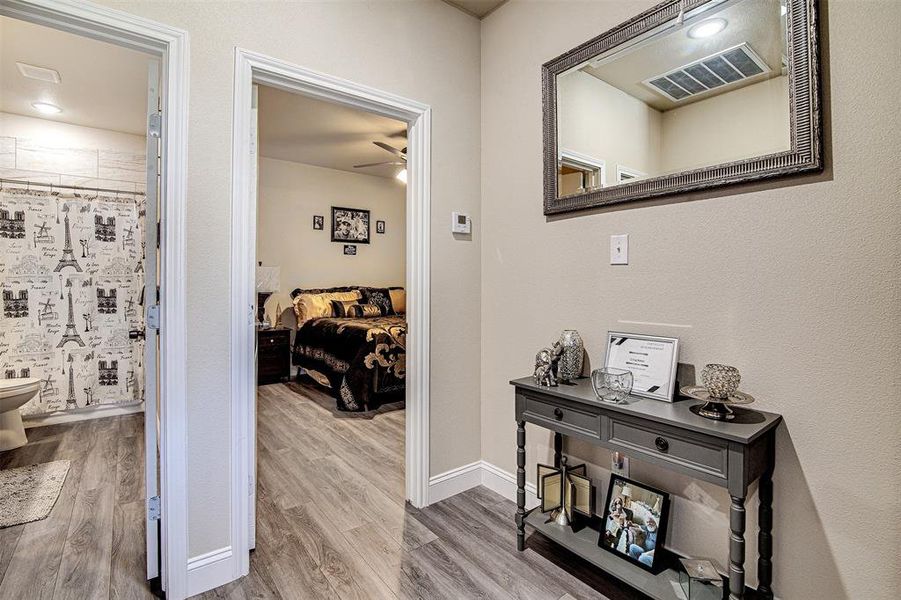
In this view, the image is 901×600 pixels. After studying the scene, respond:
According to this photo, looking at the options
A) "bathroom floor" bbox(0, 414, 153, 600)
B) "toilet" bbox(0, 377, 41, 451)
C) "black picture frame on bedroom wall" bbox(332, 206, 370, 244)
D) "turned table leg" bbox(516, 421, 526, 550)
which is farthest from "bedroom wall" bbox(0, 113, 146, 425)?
"turned table leg" bbox(516, 421, 526, 550)

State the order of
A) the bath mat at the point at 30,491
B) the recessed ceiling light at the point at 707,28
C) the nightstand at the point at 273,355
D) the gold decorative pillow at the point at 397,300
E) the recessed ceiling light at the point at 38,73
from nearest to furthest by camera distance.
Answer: the recessed ceiling light at the point at 707,28
the bath mat at the point at 30,491
the recessed ceiling light at the point at 38,73
the nightstand at the point at 273,355
the gold decorative pillow at the point at 397,300

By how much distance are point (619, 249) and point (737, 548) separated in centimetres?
113

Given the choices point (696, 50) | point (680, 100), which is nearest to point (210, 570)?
point (680, 100)

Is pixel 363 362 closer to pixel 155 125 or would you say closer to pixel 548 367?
pixel 548 367

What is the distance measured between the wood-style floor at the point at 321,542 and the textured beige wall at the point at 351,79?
11.8 inches

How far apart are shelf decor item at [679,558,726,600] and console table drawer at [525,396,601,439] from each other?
0.54 m

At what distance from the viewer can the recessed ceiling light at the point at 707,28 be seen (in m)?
1.57

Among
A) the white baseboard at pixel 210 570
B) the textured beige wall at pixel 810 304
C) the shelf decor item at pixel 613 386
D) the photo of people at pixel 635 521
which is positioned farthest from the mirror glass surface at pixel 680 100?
the white baseboard at pixel 210 570

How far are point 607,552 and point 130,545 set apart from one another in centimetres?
208

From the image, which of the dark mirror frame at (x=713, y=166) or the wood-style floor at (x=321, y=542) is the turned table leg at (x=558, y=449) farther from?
the dark mirror frame at (x=713, y=166)

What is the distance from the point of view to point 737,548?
1.30 m

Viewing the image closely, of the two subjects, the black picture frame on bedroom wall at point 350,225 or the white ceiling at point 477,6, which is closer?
the white ceiling at point 477,6

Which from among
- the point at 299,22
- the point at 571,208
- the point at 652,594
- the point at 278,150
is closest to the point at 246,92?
the point at 299,22

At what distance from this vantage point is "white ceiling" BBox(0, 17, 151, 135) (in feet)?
8.41
